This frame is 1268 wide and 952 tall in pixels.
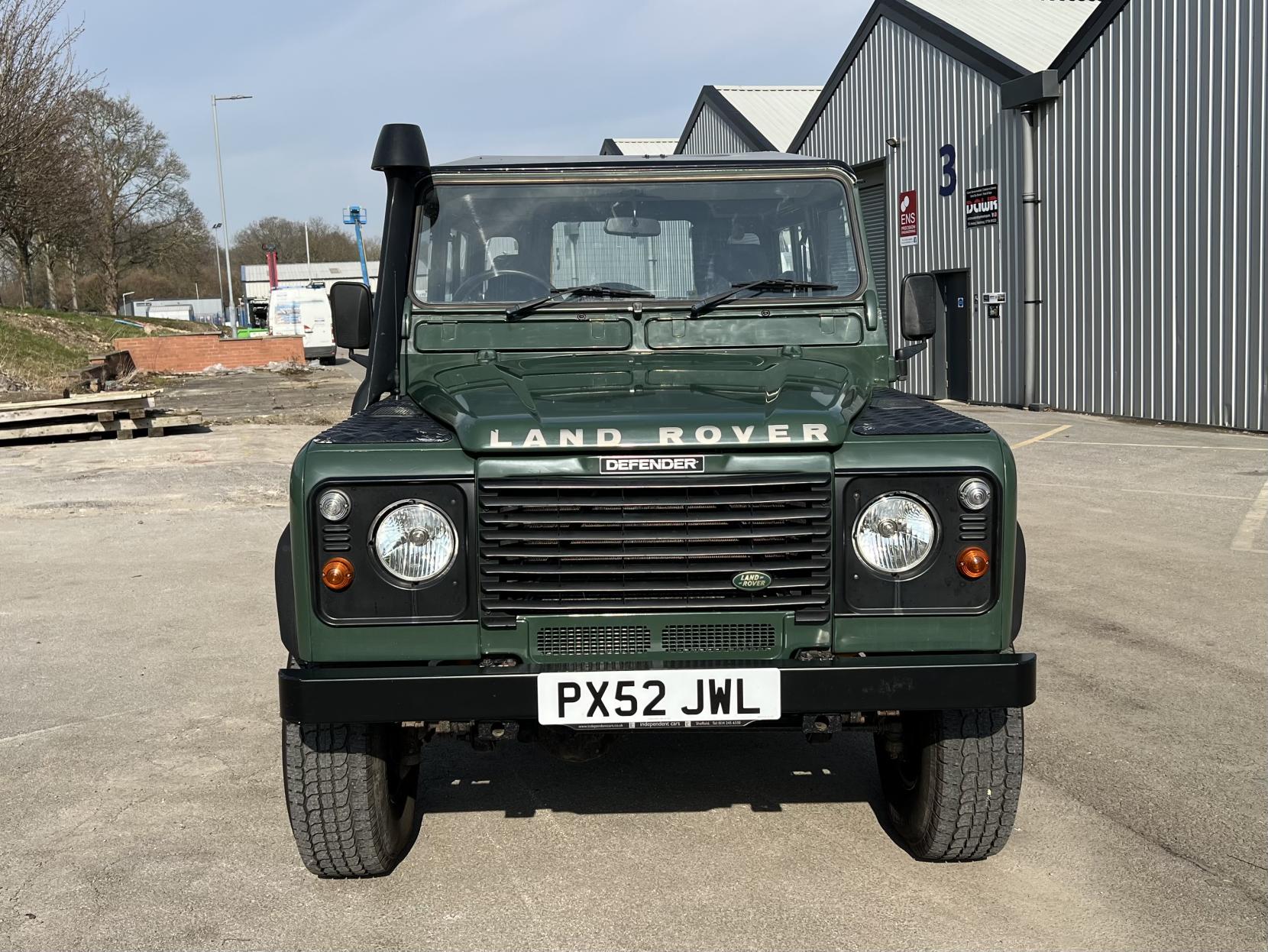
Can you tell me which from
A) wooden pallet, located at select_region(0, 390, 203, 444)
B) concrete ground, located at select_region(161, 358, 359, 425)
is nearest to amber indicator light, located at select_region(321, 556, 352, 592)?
wooden pallet, located at select_region(0, 390, 203, 444)

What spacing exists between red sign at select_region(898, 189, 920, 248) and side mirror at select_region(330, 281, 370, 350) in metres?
18.9

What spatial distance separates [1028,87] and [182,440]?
12.6m

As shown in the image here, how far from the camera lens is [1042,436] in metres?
15.4

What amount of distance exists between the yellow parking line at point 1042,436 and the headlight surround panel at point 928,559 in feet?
36.0

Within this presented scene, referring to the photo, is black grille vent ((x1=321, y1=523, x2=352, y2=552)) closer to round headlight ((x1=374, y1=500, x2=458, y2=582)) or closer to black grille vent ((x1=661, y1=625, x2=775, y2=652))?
round headlight ((x1=374, y1=500, x2=458, y2=582))

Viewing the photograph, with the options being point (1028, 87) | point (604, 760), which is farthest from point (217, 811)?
point (1028, 87)

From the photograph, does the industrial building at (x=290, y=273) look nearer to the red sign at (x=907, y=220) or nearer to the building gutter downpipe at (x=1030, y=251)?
the red sign at (x=907, y=220)

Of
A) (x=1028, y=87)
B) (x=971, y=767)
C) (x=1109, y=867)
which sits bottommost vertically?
(x=1109, y=867)

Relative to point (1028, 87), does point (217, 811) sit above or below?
below

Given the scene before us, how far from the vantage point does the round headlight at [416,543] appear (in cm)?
328

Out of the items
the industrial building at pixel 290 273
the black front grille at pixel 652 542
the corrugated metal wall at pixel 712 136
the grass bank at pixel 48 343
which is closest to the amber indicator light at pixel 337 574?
the black front grille at pixel 652 542

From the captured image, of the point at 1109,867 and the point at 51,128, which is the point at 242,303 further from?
the point at 1109,867

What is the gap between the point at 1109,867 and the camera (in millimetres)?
3652

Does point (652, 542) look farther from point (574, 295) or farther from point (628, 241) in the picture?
point (628, 241)
